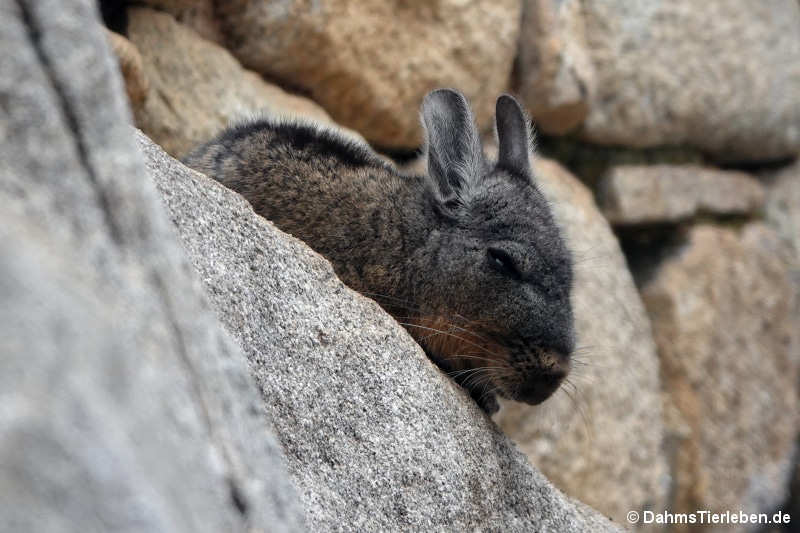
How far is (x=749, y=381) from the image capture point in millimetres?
6109

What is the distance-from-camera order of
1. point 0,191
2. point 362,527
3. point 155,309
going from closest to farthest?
point 0,191, point 155,309, point 362,527

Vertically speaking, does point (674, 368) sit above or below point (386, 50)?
below

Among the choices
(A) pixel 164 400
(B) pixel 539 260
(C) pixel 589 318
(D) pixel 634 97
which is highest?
(A) pixel 164 400

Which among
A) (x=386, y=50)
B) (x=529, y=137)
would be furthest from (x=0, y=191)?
(x=386, y=50)

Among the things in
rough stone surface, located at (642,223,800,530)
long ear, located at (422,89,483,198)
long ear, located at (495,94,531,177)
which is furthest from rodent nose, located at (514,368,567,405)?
rough stone surface, located at (642,223,800,530)

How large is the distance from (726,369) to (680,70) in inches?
71.6

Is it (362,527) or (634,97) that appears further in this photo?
(634,97)

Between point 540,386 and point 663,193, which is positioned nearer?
point 540,386

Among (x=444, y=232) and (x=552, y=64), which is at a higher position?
(x=444, y=232)

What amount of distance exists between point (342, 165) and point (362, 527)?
1614 millimetres

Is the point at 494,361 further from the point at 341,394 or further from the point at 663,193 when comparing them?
the point at 663,193

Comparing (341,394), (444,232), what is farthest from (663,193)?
(341,394)

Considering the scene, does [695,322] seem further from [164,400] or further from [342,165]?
[164,400]

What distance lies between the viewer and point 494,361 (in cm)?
320
